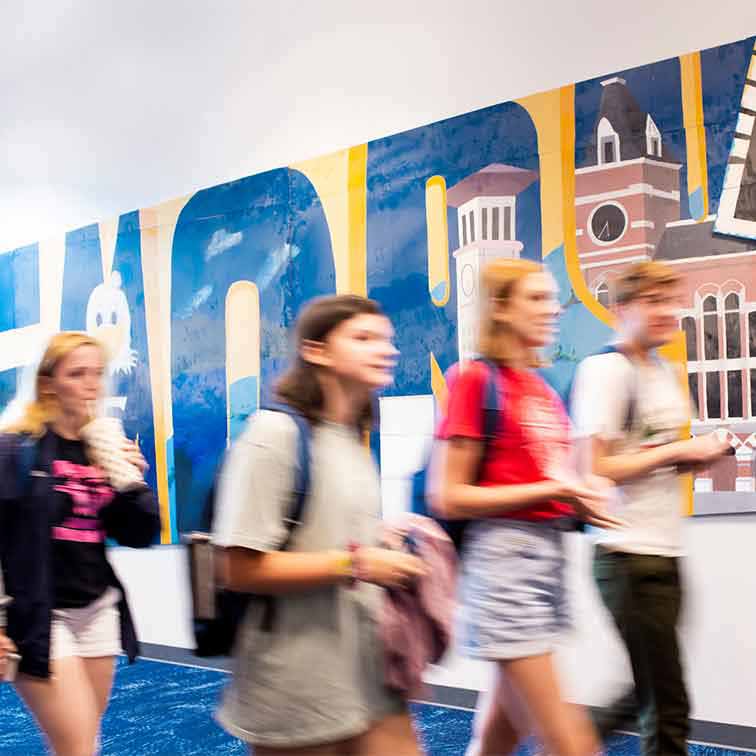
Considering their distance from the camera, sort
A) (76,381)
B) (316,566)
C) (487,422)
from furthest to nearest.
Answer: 1. (76,381)
2. (487,422)
3. (316,566)

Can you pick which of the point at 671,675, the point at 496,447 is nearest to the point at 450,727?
the point at 671,675

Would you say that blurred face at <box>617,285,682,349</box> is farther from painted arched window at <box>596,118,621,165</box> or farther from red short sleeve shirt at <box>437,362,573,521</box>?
painted arched window at <box>596,118,621,165</box>

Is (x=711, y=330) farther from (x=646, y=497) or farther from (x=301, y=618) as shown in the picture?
(x=301, y=618)

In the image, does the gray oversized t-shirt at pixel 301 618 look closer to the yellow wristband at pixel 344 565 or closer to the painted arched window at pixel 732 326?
the yellow wristband at pixel 344 565

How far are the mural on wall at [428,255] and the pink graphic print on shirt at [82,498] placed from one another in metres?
1.92

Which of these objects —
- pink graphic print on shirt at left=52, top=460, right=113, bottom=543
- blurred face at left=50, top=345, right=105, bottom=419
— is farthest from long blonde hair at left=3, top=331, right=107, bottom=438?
pink graphic print on shirt at left=52, top=460, right=113, bottom=543

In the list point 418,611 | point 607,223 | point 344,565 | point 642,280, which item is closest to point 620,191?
point 607,223

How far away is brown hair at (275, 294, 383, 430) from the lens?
190 cm

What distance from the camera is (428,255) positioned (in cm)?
462

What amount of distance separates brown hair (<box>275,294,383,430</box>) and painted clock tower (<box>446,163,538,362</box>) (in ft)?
8.10

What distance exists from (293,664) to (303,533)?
8.3 inches

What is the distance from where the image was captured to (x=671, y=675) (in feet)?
8.54

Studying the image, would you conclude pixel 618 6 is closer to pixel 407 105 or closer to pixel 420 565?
pixel 407 105

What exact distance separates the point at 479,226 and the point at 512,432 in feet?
7.48
